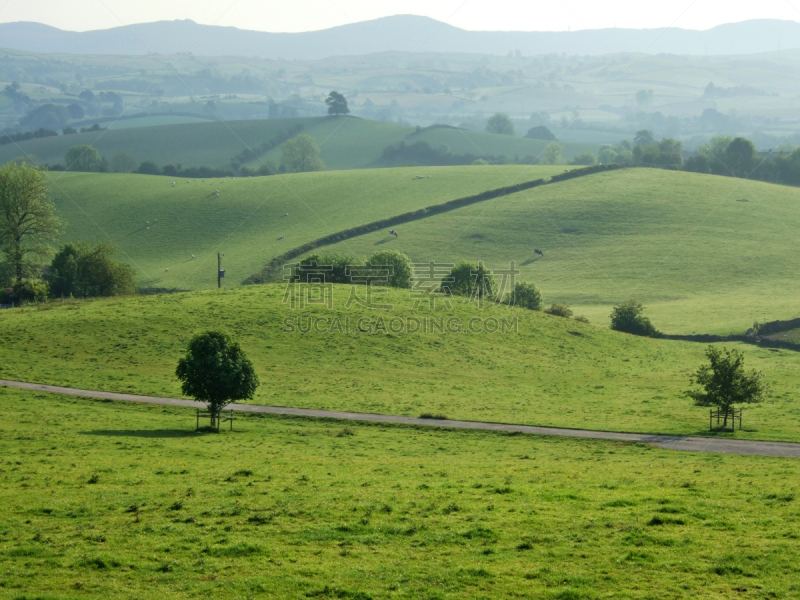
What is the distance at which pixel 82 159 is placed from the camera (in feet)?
590

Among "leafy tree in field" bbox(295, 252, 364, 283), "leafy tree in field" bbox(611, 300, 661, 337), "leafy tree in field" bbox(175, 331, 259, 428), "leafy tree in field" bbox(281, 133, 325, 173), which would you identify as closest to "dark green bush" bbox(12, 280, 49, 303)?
"leafy tree in field" bbox(295, 252, 364, 283)

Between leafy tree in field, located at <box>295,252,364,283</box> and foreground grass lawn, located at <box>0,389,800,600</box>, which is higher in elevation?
leafy tree in field, located at <box>295,252,364,283</box>

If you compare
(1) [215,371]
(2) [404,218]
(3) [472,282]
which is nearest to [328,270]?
(3) [472,282]

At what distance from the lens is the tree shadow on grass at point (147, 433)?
3278 centimetres

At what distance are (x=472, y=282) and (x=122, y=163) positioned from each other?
475ft

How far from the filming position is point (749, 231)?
114 metres

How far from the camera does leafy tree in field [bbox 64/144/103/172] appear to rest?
175012 millimetres

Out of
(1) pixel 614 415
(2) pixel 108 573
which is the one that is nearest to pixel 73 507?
(2) pixel 108 573

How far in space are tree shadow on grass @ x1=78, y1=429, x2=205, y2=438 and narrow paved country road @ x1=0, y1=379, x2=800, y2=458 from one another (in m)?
6.68

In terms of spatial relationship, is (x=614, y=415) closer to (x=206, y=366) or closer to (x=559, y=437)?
(x=559, y=437)

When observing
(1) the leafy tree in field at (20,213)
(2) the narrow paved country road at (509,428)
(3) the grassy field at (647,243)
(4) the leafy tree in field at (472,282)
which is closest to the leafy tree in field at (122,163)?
(3) the grassy field at (647,243)

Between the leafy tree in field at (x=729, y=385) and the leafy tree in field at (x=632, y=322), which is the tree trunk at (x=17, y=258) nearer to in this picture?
the leafy tree in field at (x=632, y=322)

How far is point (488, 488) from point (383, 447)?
10.3 m

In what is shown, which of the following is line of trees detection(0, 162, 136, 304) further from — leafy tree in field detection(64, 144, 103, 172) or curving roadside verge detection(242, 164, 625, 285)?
leafy tree in field detection(64, 144, 103, 172)
